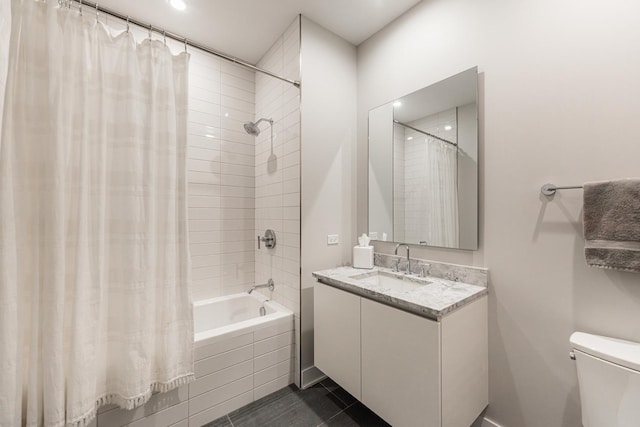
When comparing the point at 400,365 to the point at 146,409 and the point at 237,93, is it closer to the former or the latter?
the point at 146,409

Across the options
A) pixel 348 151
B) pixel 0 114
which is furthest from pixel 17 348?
pixel 348 151

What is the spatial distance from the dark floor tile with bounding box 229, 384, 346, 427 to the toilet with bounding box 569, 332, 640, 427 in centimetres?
129

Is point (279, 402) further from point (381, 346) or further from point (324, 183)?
point (324, 183)

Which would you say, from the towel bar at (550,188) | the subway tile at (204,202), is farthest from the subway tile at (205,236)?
the towel bar at (550,188)

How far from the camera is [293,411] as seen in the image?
1.71 meters

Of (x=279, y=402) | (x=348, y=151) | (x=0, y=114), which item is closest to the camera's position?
(x=0, y=114)

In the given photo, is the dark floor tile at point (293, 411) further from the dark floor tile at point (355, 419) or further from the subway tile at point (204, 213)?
the subway tile at point (204, 213)

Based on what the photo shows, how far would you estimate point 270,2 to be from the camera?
1.86m

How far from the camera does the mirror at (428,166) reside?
1.57 metres

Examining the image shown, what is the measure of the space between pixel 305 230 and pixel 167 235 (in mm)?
926

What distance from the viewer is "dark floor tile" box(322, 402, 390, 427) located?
5.25ft

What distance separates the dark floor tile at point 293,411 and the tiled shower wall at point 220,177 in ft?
3.51

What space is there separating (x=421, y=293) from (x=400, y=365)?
1.22 ft

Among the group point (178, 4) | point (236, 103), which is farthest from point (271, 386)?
point (178, 4)
